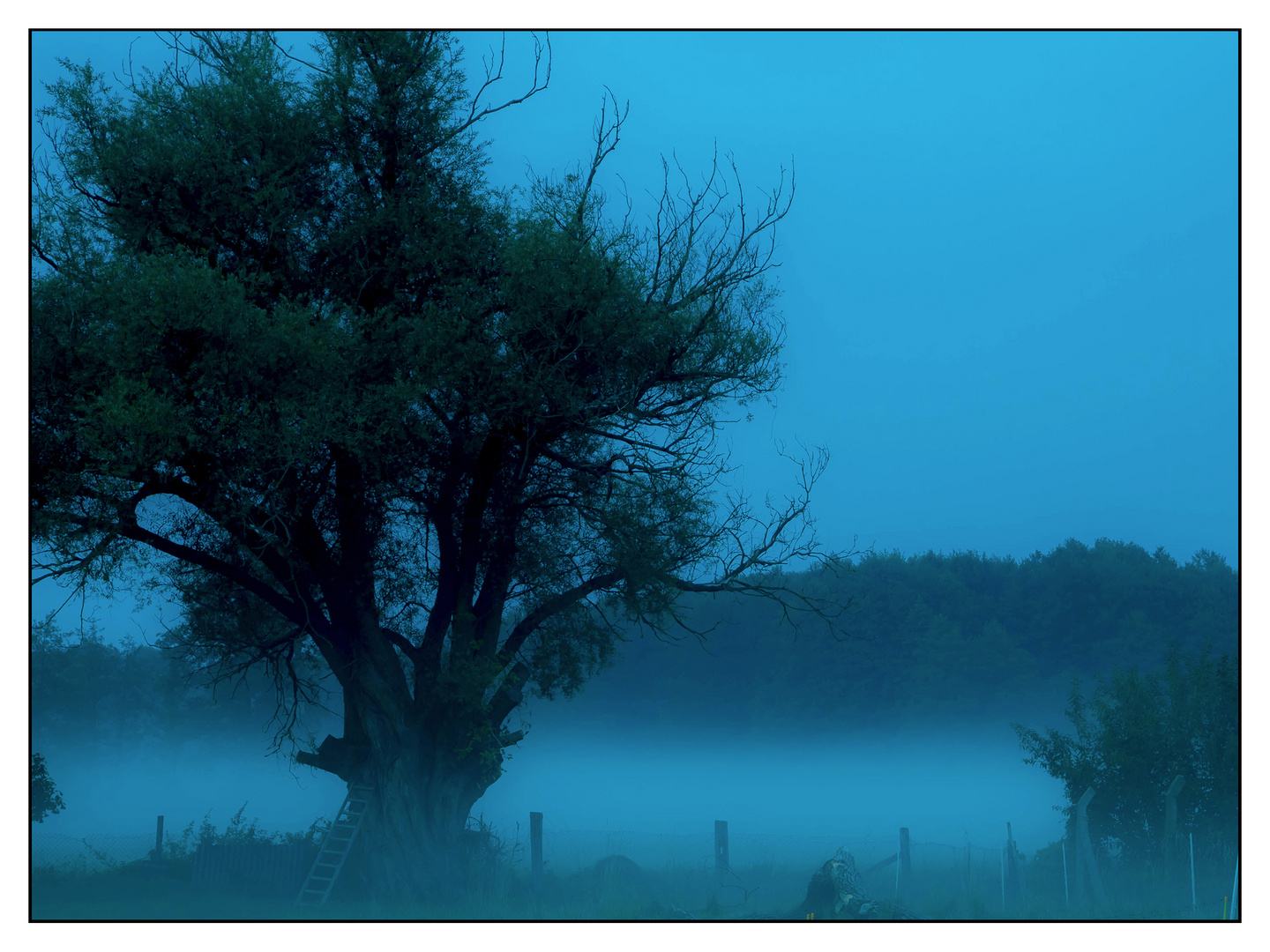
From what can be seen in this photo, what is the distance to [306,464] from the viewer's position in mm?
17312

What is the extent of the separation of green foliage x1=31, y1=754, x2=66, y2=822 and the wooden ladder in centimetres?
689

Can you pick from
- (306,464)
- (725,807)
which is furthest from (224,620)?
(725,807)

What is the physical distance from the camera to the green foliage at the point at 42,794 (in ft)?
71.7

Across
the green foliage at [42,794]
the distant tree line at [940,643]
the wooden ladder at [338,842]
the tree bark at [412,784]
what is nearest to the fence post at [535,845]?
the tree bark at [412,784]

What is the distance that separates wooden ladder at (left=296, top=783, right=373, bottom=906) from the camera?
59.5 ft

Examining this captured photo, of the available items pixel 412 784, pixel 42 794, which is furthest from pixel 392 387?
pixel 42 794

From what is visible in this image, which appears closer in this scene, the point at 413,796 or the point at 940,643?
the point at 413,796

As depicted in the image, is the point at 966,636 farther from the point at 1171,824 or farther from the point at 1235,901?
the point at 1235,901

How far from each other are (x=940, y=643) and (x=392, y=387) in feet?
230

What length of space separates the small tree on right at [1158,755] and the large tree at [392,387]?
769 cm

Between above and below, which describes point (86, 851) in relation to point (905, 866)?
below

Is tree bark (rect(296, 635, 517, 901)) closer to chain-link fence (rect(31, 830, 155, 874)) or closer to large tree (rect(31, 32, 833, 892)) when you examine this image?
large tree (rect(31, 32, 833, 892))

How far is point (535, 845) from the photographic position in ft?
70.4

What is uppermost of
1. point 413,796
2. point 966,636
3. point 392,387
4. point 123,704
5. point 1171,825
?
point 392,387
